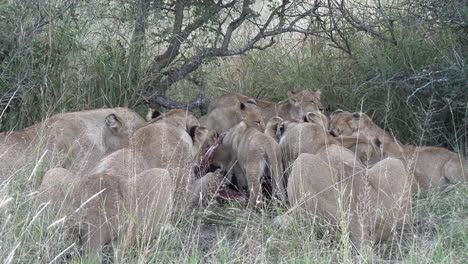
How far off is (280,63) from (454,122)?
2.75 metres

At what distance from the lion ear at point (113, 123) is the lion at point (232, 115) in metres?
→ 1.56

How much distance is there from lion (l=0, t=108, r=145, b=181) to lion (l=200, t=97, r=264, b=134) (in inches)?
51.6

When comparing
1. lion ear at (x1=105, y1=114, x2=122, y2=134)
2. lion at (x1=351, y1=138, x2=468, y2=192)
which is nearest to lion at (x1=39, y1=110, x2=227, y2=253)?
lion ear at (x1=105, y1=114, x2=122, y2=134)

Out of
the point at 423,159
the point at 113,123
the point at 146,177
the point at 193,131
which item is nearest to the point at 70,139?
the point at 113,123

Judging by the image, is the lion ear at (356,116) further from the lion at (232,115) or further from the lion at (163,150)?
the lion at (163,150)

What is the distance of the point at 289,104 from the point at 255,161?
2190 mm

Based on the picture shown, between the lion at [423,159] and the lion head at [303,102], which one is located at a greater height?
the lion head at [303,102]

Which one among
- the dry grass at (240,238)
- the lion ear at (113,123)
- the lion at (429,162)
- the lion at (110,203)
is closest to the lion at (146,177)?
the lion at (110,203)

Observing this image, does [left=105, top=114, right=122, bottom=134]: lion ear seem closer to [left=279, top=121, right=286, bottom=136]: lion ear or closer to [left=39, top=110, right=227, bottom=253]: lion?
[left=39, top=110, right=227, bottom=253]: lion

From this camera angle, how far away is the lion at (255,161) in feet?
24.5

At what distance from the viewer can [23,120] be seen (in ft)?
29.0

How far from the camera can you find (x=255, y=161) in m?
7.60

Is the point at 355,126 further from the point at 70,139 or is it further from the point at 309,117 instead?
the point at 70,139

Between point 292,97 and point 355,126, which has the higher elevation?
point 292,97
